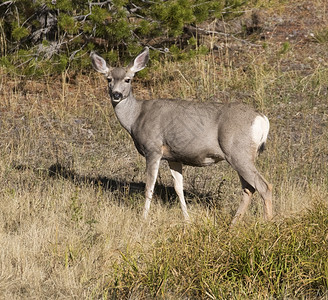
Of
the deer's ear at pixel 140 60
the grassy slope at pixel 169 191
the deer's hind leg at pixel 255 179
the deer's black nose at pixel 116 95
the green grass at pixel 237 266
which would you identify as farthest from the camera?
the deer's ear at pixel 140 60

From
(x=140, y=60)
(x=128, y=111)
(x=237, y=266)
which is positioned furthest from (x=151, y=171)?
(x=237, y=266)

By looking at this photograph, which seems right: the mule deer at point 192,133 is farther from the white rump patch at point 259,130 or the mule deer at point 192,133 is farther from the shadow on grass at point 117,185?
the shadow on grass at point 117,185

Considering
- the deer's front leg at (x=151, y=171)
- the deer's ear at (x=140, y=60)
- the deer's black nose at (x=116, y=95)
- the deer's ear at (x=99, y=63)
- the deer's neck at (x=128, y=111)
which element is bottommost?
the deer's front leg at (x=151, y=171)

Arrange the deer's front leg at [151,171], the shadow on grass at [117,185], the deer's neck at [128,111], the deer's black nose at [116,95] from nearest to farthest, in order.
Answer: the deer's front leg at [151,171] < the deer's black nose at [116,95] < the deer's neck at [128,111] < the shadow on grass at [117,185]

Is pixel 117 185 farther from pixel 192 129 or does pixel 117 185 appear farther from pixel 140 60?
pixel 192 129

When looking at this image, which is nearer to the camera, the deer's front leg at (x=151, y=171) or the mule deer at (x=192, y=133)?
the mule deer at (x=192, y=133)

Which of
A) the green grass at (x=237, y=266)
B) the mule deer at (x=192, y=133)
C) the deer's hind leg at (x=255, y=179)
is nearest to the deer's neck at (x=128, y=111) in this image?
the mule deer at (x=192, y=133)

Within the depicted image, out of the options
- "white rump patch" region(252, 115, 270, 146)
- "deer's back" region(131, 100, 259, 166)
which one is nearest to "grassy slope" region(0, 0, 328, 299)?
"deer's back" region(131, 100, 259, 166)

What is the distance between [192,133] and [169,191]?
4.56 ft

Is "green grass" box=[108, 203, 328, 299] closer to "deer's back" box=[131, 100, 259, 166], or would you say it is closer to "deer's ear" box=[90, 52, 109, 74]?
"deer's back" box=[131, 100, 259, 166]

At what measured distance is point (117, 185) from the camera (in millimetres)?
7500

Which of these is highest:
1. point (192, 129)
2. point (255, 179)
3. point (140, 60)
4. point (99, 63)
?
point (140, 60)

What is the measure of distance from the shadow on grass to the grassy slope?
3cm

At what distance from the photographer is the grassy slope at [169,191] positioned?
4.34 meters
